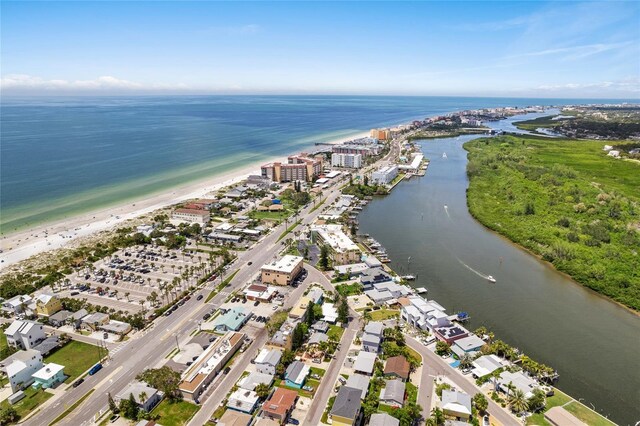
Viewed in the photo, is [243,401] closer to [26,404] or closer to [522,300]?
[26,404]

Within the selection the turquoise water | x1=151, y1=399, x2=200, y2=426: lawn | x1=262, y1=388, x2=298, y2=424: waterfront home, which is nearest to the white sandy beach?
the turquoise water

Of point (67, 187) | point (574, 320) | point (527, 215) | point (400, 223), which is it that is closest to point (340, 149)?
point (400, 223)

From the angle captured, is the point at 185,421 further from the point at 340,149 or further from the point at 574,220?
the point at 340,149

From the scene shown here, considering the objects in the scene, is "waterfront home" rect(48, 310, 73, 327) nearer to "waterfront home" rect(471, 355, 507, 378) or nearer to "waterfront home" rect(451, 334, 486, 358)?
"waterfront home" rect(451, 334, 486, 358)

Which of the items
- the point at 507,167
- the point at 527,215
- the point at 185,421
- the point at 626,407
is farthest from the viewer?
the point at 507,167

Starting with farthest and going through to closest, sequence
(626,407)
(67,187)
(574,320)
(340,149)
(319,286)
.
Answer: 1. (340,149)
2. (67,187)
3. (319,286)
4. (574,320)
5. (626,407)

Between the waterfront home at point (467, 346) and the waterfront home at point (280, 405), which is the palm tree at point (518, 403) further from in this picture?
the waterfront home at point (280, 405)

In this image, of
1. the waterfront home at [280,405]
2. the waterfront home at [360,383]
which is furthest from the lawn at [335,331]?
the waterfront home at [280,405]
